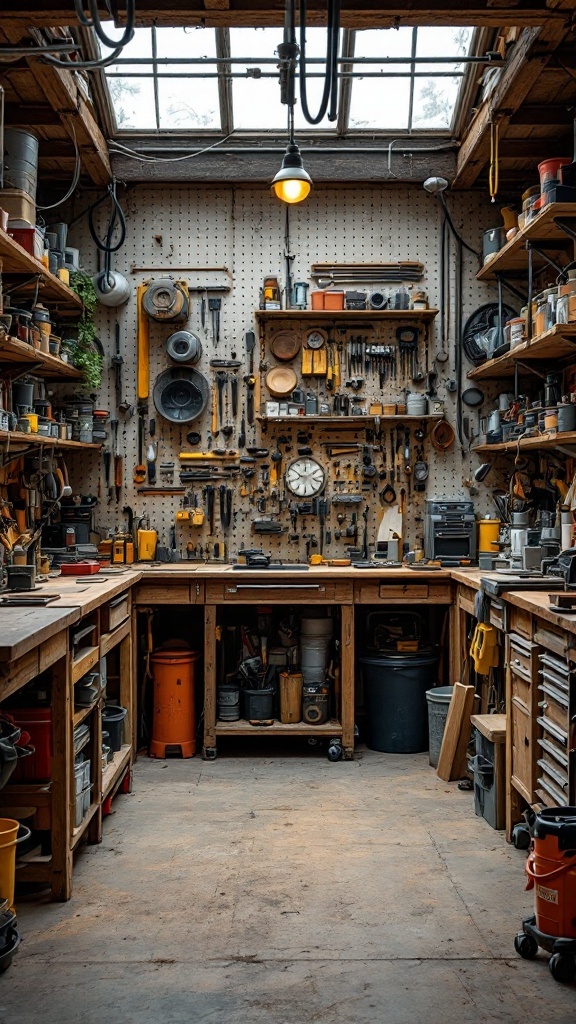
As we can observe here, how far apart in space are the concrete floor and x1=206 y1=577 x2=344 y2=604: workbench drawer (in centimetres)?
110

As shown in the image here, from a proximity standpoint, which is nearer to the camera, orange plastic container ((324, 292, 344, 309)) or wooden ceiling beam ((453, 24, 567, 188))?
wooden ceiling beam ((453, 24, 567, 188))

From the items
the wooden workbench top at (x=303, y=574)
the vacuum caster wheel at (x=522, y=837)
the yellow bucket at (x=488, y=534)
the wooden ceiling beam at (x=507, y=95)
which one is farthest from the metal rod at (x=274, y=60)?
the vacuum caster wheel at (x=522, y=837)

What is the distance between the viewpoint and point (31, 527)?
520cm

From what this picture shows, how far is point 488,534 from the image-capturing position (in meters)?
5.63

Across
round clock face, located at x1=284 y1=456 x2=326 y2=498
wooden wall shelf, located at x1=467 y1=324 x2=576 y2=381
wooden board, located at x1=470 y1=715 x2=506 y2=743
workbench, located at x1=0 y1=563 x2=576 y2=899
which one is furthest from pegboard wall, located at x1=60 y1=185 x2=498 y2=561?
wooden board, located at x1=470 y1=715 x2=506 y2=743

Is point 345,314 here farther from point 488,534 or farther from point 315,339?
point 488,534

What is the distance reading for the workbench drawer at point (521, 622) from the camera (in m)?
3.56

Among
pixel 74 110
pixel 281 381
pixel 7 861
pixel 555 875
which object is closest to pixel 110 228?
pixel 74 110

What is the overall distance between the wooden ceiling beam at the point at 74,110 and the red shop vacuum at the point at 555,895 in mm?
3728

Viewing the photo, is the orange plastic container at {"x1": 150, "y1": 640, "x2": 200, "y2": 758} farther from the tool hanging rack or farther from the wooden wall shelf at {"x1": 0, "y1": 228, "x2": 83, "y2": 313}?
the tool hanging rack

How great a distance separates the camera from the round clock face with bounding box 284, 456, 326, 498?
5918mm

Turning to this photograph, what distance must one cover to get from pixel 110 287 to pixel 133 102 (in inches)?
45.6

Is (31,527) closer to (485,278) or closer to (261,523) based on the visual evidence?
(261,523)

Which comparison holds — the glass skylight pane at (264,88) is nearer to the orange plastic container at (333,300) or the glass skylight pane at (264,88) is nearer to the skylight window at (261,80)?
the skylight window at (261,80)
